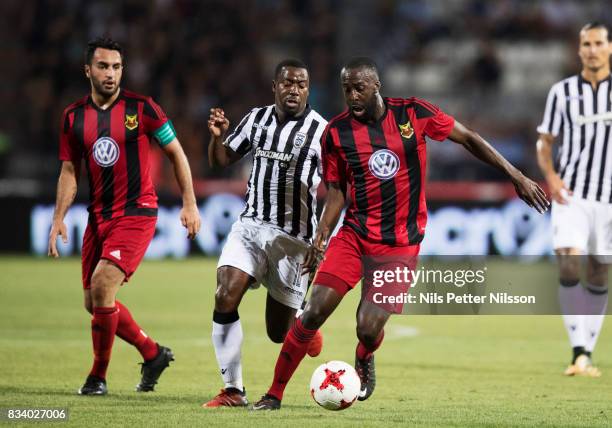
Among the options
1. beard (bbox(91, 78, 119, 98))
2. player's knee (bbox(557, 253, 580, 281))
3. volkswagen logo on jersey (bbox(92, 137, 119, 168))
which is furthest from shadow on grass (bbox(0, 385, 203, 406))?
player's knee (bbox(557, 253, 580, 281))

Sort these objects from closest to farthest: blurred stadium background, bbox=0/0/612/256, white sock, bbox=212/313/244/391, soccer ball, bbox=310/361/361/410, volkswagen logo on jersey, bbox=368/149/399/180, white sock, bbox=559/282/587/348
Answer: soccer ball, bbox=310/361/361/410
volkswagen logo on jersey, bbox=368/149/399/180
white sock, bbox=212/313/244/391
white sock, bbox=559/282/587/348
blurred stadium background, bbox=0/0/612/256

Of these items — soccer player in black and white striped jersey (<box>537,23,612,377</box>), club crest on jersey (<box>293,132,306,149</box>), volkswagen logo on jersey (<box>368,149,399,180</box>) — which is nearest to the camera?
volkswagen logo on jersey (<box>368,149,399,180</box>)

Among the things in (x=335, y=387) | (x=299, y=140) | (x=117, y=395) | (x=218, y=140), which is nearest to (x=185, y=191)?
(x=218, y=140)

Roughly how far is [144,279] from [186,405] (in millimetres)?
8006

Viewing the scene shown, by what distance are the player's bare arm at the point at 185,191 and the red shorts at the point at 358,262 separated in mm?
895

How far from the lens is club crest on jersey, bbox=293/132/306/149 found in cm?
693

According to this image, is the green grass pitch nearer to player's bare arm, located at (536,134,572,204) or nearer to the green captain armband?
player's bare arm, located at (536,134,572,204)

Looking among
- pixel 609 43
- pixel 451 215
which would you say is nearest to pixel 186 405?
pixel 609 43

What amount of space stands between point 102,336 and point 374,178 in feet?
6.37

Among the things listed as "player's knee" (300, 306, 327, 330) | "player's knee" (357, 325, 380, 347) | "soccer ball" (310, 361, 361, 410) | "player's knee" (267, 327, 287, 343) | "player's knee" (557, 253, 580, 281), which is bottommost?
"soccer ball" (310, 361, 361, 410)

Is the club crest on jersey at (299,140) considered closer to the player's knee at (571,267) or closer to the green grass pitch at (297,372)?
the green grass pitch at (297,372)

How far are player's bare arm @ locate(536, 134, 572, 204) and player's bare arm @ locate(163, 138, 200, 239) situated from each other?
277 cm

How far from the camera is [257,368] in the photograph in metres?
8.38

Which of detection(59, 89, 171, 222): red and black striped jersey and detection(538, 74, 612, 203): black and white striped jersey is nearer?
detection(59, 89, 171, 222): red and black striped jersey
